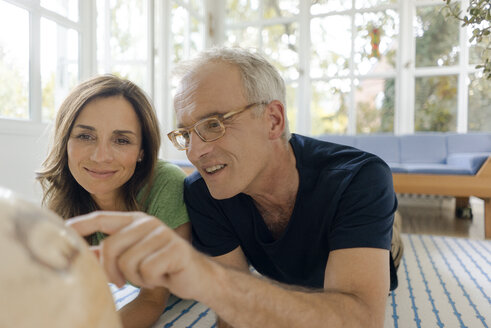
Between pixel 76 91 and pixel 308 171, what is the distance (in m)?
0.88

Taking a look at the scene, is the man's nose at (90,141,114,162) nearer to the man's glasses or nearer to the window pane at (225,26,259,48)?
the man's glasses

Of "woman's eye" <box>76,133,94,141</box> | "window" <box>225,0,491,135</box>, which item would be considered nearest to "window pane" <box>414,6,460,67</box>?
"window" <box>225,0,491,135</box>

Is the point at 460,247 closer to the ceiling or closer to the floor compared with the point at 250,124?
closer to the floor

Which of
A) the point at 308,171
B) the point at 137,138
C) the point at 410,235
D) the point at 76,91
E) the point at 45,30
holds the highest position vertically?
the point at 45,30

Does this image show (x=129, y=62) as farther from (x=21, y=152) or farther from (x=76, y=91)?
(x=76, y=91)

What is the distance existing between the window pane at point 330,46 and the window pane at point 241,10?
3.56 ft

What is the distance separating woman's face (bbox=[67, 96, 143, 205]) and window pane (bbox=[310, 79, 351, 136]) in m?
4.99

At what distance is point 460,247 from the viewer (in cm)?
256

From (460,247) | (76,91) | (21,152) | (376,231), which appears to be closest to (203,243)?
(376,231)

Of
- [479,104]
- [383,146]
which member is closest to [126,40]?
[383,146]

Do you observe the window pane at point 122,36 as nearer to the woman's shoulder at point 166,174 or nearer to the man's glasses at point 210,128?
the woman's shoulder at point 166,174

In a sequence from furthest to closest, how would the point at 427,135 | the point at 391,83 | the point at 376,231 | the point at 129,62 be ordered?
the point at 391,83, the point at 129,62, the point at 427,135, the point at 376,231

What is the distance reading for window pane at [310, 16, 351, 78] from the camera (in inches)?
229

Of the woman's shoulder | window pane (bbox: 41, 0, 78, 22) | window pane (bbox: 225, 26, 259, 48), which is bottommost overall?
the woman's shoulder
